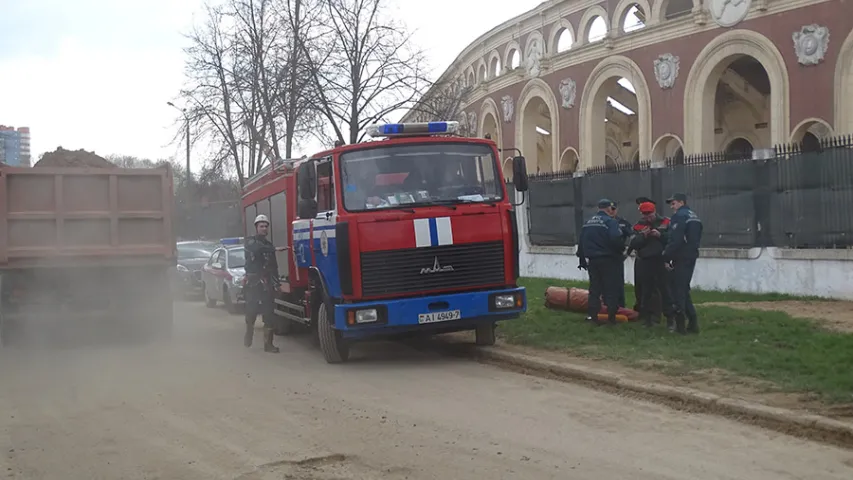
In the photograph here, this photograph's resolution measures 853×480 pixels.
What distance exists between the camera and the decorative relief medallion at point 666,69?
26.7 meters

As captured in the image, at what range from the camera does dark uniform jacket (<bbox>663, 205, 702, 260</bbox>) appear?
11258 mm

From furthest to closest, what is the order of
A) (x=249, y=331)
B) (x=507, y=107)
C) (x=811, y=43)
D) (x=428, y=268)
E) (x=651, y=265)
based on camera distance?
(x=507, y=107) < (x=811, y=43) < (x=249, y=331) < (x=651, y=265) < (x=428, y=268)

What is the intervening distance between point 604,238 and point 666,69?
640 inches

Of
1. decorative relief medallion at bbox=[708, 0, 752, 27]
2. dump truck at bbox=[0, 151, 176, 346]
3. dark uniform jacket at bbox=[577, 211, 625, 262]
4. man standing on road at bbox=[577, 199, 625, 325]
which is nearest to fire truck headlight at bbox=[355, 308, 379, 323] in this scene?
man standing on road at bbox=[577, 199, 625, 325]

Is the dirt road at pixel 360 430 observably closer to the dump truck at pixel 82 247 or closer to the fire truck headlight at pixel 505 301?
the fire truck headlight at pixel 505 301

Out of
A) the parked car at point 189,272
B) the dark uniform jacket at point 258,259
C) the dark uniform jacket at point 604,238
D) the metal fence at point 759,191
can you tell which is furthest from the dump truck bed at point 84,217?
the parked car at point 189,272

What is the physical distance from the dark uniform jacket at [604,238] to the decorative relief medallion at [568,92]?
1984 centimetres

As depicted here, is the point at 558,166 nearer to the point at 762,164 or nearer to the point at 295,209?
the point at 762,164

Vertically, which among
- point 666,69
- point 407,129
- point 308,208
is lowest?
point 308,208

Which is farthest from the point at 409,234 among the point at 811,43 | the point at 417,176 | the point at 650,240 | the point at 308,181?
the point at 811,43

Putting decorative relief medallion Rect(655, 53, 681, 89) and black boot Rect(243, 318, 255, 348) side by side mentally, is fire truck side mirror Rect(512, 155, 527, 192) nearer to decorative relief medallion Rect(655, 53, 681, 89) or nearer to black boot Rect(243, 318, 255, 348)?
black boot Rect(243, 318, 255, 348)

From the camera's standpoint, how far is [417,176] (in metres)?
11.0

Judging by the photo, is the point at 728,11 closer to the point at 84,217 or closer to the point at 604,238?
the point at 604,238

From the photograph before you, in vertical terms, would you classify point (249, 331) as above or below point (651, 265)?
below
